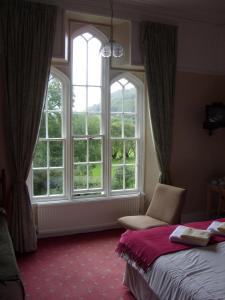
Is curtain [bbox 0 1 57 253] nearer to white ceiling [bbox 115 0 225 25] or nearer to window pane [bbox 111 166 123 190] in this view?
white ceiling [bbox 115 0 225 25]

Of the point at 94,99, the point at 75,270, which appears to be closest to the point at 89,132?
the point at 94,99

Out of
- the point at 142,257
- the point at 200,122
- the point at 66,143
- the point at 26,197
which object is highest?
the point at 200,122

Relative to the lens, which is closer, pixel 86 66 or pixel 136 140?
pixel 86 66

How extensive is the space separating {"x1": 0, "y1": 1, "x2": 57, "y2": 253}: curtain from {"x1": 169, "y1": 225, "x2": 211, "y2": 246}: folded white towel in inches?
77.8

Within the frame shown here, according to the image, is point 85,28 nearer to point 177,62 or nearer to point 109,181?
point 177,62

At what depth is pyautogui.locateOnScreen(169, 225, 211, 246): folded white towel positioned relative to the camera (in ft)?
8.88

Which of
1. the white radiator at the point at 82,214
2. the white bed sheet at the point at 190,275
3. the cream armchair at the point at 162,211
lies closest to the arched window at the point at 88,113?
the white radiator at the point at 82,214

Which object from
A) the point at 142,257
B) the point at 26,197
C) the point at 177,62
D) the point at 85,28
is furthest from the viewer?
the point at 177,62

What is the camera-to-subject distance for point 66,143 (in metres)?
4.59

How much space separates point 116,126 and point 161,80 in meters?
0.96

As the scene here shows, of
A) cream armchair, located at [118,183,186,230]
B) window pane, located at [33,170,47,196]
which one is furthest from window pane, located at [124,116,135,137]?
window pane, located at [33,170,47,196]

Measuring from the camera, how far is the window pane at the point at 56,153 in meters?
4.55

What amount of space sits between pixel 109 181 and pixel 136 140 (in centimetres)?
78

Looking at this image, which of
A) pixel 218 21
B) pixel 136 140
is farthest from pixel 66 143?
pixel 218 21
